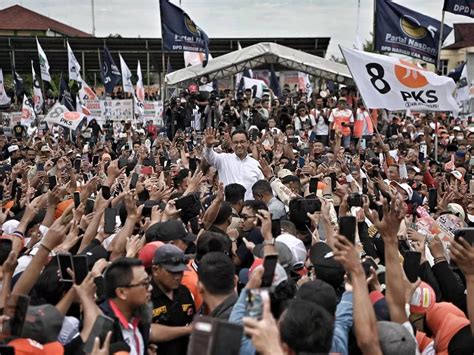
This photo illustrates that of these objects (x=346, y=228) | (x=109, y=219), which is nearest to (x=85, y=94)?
(x=109, y=219)

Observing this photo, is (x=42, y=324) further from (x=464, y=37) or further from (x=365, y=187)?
(x=464, y=37)

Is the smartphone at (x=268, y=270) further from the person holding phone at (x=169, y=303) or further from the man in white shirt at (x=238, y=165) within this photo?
the man in white shirt at (x=238, y=165)

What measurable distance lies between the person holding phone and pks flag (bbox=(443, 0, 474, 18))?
1131cm

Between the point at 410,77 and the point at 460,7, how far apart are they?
3769 mm

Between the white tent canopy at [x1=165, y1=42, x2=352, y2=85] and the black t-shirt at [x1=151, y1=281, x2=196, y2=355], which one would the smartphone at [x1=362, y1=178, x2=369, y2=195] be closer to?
the black t-shirt at [x1=151, y1=281, x2=196, y2=355]

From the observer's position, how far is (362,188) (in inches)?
373

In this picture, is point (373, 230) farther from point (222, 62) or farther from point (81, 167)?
point (222, 62)

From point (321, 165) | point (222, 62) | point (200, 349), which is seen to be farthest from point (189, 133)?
point (200, 349)

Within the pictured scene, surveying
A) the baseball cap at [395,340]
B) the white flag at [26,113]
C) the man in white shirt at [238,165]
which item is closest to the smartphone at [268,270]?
the baseball cap at [395,340]

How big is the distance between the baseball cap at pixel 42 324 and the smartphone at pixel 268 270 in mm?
1059

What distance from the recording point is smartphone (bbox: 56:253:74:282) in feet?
13.6

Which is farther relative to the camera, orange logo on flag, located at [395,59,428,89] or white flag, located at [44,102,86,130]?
white flag, located at [44,102,86,130]

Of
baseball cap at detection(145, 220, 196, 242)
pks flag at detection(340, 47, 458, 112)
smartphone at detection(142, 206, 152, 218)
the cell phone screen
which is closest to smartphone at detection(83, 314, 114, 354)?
baseball cap at detection(145, 220, 196, 242)

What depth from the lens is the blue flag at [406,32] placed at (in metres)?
13.6
